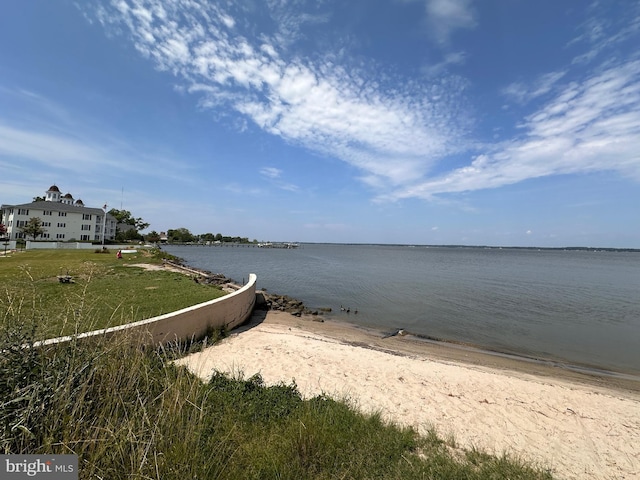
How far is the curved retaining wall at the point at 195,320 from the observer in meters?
7.79

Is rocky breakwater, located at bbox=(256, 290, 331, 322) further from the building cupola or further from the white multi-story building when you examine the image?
the building cupola

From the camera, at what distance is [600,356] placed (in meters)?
14.3

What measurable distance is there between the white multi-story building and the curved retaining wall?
48.5 m

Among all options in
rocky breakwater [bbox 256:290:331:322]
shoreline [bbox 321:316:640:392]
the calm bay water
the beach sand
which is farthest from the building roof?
shoreline [bbox 321:316:640:392]

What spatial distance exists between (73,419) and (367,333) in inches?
590

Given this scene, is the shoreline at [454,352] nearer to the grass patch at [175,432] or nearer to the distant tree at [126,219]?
the grass patch at [175,432]

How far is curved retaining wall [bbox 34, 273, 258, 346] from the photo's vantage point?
7.79 metres

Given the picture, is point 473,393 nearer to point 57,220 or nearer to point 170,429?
point 170,429

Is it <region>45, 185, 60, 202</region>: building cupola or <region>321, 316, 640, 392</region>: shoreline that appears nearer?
<region>321, 316, 640, 392</region>: shoreline

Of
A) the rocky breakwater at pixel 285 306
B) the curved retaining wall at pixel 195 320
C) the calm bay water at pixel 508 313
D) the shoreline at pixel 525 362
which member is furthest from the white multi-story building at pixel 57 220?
the shoreline at pixel 525 362

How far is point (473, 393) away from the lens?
8.52 metres

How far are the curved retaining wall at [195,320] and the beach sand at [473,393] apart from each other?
80 centimetres

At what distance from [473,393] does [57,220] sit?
73147 millimetres

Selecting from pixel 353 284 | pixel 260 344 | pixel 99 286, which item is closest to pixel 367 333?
pixel 260 344
